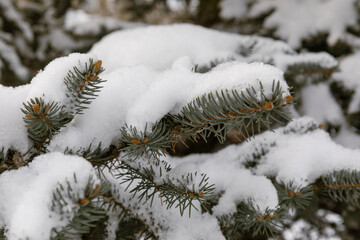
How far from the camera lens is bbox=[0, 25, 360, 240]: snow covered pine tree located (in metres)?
0.72

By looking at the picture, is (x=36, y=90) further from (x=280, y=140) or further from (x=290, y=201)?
(x=280, y=140)

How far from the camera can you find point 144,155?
103cm

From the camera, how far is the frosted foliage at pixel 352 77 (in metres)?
1.89

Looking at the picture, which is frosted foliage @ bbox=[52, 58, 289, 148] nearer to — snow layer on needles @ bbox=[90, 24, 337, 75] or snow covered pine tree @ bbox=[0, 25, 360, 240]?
snow covered pine tree @ bbox=[0, 25, 360, 240]

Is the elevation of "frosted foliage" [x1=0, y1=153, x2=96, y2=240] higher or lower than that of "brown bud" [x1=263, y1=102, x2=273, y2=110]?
higher

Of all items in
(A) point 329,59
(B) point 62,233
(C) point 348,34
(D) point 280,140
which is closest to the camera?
(B) point 62,233

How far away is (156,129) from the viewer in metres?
0.88

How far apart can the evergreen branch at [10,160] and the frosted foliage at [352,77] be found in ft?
6.38

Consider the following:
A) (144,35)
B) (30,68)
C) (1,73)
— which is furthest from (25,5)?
(144,35)

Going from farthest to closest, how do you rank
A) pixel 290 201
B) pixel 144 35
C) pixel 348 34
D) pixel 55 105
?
pixel 348 34 < pixel 144 35 < pixel 290 201 < pixel 55 105

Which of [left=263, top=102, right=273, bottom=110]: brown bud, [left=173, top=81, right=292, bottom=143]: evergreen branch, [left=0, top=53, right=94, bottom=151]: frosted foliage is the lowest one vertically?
[left=263, top=102, right=273, bottom=110]: brown bud

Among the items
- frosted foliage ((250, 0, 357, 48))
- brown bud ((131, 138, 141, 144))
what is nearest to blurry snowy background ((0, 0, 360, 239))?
frosted foliage ((250, 0, 357, 48))

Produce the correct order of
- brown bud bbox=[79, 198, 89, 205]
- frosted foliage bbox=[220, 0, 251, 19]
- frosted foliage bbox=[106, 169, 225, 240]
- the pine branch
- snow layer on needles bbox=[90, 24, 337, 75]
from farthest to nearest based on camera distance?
Answer: frosted foliage bbox=[220, 0, 251, 19] → snow layer on needles bbox=[90, 24, 337, 75] → frosted foliage bbox=[106, 169, 225, 240] → the pine branch → brown bud bbox=[79, 198, 89, 205]

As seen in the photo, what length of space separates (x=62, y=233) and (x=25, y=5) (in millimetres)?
3126
